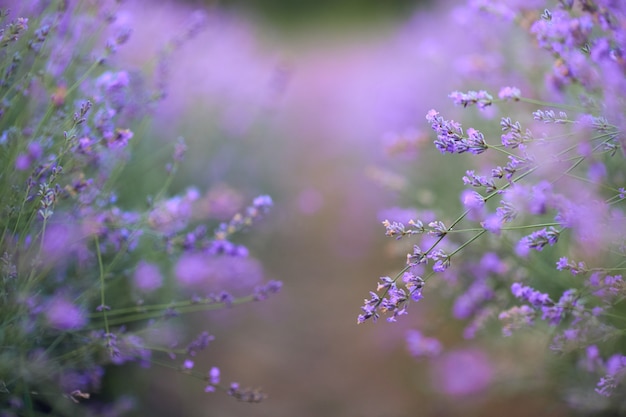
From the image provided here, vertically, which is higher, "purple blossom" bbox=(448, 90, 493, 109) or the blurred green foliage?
"purple blossom" bbox=(448, 90, 493, 109)

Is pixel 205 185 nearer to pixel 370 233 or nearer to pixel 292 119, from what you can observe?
pixel 370 233

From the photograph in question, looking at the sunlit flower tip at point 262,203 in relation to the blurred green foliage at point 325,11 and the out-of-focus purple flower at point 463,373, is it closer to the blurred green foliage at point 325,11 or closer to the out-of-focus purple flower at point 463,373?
the out-of-focus purple flower at point 463,373

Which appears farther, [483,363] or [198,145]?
[198,145]

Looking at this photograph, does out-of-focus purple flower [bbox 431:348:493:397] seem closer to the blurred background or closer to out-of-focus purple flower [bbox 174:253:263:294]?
the blurred background

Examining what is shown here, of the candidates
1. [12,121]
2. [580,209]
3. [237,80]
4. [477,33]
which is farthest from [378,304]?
[237,80]

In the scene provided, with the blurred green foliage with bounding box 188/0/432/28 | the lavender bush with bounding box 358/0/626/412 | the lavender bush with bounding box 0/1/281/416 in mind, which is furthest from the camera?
the blurred green foliage with bounding box 188/0/432/28

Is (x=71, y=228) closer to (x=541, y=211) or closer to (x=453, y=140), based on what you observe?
(x=453, y=140)

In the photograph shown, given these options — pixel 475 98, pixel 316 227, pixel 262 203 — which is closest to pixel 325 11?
pixel 316 227

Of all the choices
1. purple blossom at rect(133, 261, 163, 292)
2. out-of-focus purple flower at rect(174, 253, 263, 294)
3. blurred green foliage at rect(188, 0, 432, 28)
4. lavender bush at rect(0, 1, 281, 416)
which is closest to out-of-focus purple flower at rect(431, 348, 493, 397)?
out-of-focus purple flower at rect(174, 253, 263, 294)
